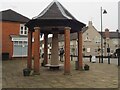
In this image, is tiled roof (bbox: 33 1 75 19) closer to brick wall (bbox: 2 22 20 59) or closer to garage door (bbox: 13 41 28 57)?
brick wall (bbox: 2 22 20 59)

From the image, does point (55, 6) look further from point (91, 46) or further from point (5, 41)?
point (91, 46)

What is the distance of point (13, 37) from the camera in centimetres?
4172

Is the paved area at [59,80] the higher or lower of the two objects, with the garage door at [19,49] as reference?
lower

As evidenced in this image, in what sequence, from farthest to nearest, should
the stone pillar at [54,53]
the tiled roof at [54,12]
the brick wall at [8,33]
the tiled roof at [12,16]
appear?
the tiled roof at [12,16], the brick wall at [8,33], the stone pillar at [54,53], the tiled roof at [54,12]

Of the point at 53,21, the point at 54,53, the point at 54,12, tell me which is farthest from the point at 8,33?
the point at 53,21

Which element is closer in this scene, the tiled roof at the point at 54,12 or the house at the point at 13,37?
the tiled roof at the point at 54,12

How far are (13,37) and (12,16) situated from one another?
16.4 ft

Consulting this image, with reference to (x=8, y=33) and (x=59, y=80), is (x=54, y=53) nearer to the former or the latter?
(x=59, y=80)

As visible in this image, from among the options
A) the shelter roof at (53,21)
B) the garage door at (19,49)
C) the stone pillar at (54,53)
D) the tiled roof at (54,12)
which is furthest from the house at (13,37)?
the shelter roof at (53,21)

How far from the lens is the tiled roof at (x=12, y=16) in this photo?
43244 millimetres

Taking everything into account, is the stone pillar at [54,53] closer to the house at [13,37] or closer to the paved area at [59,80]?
the paved area at [59,80]

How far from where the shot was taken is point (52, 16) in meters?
19.8

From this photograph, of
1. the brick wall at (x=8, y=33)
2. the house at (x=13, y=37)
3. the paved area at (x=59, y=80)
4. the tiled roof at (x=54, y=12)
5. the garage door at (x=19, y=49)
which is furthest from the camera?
the garage door at (x=19, y=49)

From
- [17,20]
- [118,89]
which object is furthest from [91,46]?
[118,89]
